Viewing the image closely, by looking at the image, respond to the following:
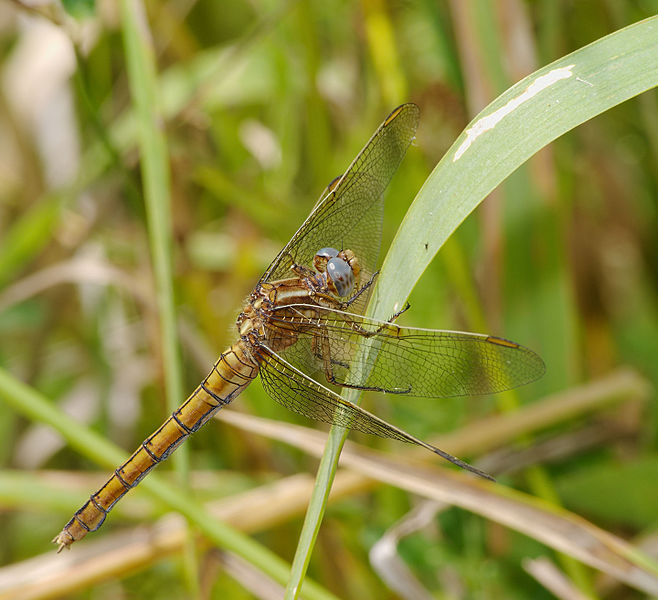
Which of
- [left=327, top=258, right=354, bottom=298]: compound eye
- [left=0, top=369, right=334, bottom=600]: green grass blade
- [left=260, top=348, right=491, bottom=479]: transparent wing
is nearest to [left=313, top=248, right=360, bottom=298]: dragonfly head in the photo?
[left=327, top=258, right=354, bottom=298]: compound eye

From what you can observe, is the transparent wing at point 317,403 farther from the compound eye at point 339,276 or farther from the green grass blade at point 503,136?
the compound eye at point 339,276

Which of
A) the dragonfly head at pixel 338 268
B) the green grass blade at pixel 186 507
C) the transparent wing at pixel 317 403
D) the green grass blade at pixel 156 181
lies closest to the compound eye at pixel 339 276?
the dragonfly head at pixel 338 268

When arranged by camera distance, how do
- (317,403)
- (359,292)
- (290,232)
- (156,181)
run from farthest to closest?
(290,232) → (359,292) → (156,181) → (317,403)

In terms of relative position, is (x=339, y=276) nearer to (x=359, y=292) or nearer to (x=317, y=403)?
(x=359, y=292)

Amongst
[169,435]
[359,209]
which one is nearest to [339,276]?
[359,209]

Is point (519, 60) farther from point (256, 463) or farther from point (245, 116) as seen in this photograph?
point (256, 463)

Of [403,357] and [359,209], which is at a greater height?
[359,209]
